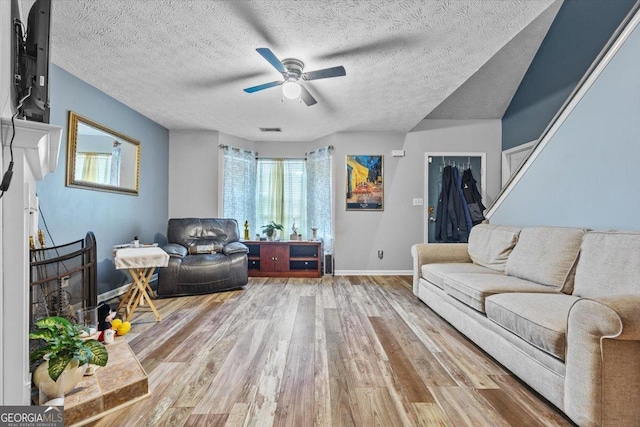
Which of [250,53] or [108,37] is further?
[250,53]

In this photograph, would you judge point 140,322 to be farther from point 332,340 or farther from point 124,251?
point 332,340

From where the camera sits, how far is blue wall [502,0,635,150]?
10.3ft

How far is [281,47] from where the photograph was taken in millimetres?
2352

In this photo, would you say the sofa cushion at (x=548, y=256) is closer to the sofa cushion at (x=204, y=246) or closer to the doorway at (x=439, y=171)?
the doorway at (x=439, y=171)

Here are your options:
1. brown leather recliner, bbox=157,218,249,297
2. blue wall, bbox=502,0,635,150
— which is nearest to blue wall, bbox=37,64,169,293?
brown leather recliner, bbox=157,218,249,297

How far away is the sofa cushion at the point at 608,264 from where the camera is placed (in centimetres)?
157

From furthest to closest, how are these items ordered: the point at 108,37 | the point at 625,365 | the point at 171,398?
the point at 108,37
the point at 171,398
the point at 625,365

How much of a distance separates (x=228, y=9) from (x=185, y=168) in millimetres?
3290

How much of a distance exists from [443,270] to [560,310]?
1223 millimetres

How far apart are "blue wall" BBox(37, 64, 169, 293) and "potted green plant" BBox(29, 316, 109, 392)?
5.66 feet

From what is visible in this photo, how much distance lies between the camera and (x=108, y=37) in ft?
7.25

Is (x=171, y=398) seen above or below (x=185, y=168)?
below

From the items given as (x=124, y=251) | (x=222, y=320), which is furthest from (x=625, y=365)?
(x=124, y=251)

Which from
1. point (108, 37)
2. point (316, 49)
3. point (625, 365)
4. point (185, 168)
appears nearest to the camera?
point (625, 365)
